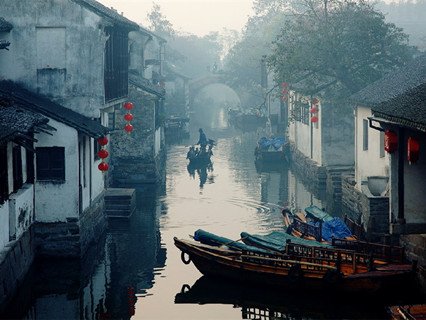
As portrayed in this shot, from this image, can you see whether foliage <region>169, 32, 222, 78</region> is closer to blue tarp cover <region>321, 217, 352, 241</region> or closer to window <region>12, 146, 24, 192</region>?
blue tarp cover <region>321, 217, 352, 241</region>

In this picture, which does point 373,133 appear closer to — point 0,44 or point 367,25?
point 367,25

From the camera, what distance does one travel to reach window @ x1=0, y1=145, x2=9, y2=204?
20234 mm

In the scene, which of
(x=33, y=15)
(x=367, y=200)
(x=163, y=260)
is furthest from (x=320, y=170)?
(x=33, y=15)

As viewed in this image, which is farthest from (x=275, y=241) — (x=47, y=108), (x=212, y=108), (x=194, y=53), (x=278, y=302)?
(x=194, y=53)

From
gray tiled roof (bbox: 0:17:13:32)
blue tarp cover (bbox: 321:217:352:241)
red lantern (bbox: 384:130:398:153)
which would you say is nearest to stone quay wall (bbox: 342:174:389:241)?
blue tarp cover (bbox: 321:217:352:241)

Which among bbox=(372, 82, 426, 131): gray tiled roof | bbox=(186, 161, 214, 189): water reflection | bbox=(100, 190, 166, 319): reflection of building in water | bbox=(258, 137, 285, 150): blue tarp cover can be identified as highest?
bbox=(372, 82, 426, 131): gray tiled roof

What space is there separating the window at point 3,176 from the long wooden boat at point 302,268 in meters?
5.16

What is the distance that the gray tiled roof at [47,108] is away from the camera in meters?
23.8

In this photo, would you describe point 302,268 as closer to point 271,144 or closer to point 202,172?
point 202,172

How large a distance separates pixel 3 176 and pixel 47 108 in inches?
182

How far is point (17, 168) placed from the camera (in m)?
22.7

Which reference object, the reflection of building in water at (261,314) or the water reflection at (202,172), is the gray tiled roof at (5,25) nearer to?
the reflection of building in water at (261,314)

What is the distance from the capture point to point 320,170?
40.1 meters

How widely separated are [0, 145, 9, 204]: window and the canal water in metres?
2.89
